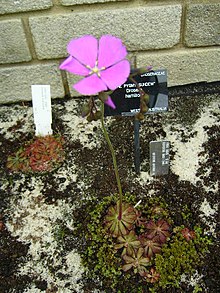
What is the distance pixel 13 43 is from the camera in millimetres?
1851

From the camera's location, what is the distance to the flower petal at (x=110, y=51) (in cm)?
103

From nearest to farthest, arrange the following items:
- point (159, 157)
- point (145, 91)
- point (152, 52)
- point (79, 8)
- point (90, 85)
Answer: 1. point (90, 85)
2. point (145, 91)
3. point (159, 157)
4. point (79, 8)
5. point (152, 52)

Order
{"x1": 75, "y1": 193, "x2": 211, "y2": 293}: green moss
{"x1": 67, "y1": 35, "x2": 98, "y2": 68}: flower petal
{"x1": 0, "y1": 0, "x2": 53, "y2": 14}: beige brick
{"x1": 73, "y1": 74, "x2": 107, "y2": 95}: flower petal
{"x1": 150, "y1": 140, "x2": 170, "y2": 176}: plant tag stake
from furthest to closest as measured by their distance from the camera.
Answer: {"x1": 0, "y1": 0, "x2": 53, "y2": 14}: beige brick
{"x1": 150, "y1": 140, "x2": 170, "y2": 176}: plant tag stake
{"x1": 75, "y1": 193, "x2": 211, "y2": 293}: green moss
{"x1": 67, "y1": 35, "x2": 98, "y2": 68}: flower petal
{"x1": 73, "y1": 74, "x2": 107, "y2": 95}: flower petal

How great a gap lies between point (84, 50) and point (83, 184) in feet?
2.70

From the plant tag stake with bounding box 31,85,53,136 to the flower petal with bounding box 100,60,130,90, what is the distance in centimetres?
79

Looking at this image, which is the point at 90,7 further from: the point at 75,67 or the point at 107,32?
the point at 75,67

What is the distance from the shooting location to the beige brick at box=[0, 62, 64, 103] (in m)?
1.96

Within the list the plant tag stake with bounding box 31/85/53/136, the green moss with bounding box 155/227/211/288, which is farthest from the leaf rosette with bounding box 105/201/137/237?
the plant tag stake with bounding box 31/85/53/136

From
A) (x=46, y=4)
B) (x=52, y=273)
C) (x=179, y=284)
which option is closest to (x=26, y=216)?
(x=52, y=273)

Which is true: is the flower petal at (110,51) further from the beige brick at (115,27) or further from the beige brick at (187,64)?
the beige brick at (187,64)

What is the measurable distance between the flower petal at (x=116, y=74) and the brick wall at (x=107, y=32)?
32.4 inches

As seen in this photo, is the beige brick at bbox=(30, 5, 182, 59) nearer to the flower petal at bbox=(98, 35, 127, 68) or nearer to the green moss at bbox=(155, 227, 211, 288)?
the flower petal at bbox=(98, 35, 127, 68)

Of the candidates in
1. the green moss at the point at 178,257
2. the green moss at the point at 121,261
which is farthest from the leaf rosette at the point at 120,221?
the green moss at the point at 178,257

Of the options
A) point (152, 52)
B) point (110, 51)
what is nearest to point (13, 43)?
point (152, 52)
